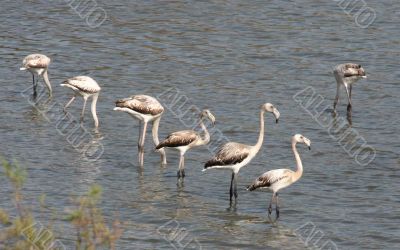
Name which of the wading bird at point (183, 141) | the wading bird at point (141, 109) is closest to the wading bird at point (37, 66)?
the wading bird at point (141, 109)

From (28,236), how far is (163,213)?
7.29 meters

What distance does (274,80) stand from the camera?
28.4 metres

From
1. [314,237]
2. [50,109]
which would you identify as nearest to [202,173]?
[314,237]

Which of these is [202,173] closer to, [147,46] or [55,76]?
[55,76]

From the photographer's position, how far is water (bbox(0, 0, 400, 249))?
17.4m

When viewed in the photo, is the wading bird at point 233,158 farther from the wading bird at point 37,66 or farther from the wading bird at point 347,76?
the wading bird at point 37,66

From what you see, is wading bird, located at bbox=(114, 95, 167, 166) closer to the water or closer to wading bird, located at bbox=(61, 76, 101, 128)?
the water

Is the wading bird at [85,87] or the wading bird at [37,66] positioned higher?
the wading bird at [85,87]

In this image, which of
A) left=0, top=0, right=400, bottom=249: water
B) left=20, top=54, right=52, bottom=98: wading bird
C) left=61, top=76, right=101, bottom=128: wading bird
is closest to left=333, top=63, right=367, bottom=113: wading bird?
left=0, top=0, right=400, bottom=249: water

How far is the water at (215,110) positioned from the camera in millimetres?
17359

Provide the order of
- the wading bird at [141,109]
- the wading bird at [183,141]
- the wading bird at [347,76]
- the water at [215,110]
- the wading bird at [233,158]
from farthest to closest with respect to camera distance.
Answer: the wading bird at [347,76]
the wading bird at [141,109]
the wading bird at [183,141]
the wading bird at [233,158]
the water at [215,110]

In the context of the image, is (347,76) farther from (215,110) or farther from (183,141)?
(183,141)

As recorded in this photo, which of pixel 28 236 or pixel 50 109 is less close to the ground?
pixel 28 236

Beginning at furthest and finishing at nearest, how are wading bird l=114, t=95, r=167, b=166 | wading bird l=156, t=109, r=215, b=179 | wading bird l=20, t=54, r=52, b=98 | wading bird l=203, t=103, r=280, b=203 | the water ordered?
wading bird l=20, t=54, r=52, b=98, wading bird l=114, t=95, r=167, b=166, wading bird l=156, t=109, r=215, b=179, wading bird l=203, t=103, r=280, b=203, the water
